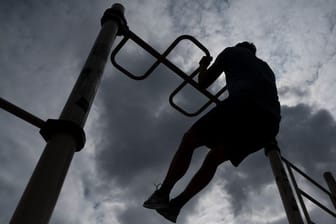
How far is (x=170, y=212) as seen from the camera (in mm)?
2027

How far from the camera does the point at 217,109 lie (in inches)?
86.8

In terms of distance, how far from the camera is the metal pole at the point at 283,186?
323cm

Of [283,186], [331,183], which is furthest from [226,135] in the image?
[331,183]

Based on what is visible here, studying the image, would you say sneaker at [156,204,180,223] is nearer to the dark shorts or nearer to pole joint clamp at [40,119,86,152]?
the dark shorts

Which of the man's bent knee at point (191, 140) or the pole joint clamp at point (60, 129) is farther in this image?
the man's bent knee at point (191, 140)

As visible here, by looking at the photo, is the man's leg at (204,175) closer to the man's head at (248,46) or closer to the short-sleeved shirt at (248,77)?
the short-sleeved shirt at (248,77)

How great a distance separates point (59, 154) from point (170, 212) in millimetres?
857

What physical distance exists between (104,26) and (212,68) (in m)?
0.97

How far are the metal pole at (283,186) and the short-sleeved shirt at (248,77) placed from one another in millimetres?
1279

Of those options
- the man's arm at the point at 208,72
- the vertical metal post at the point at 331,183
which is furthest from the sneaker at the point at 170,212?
the vertical metal post at the point at 331,183

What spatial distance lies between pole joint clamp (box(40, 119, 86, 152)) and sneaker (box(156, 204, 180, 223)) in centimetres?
73

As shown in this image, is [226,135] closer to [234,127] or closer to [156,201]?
[234,127]

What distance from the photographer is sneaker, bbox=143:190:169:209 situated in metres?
1.99

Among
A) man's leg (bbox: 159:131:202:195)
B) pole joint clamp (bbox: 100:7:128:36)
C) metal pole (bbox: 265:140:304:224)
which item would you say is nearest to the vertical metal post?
metal pole (bbox: 265:140:304:224)
